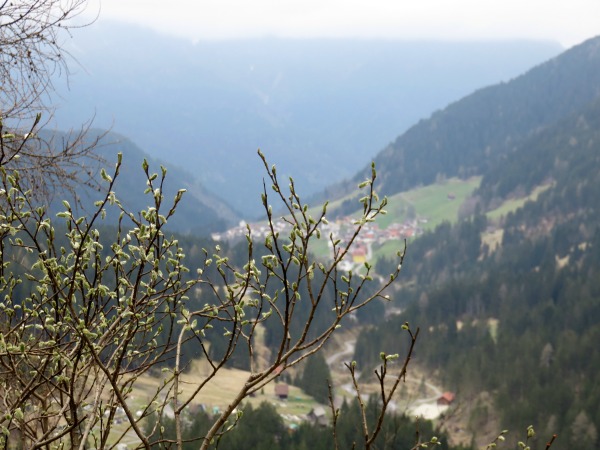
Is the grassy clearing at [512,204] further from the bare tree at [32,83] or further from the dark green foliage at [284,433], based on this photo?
the bare tree at [32,83]

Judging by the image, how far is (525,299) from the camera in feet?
362

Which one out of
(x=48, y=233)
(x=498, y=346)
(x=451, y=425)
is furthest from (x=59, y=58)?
(x=498, y=346)

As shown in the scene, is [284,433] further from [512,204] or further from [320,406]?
[512,204]

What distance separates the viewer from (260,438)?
47.9 metres

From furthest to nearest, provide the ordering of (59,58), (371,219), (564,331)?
1. (564,331)
2. (59,58)
3. (371,219)

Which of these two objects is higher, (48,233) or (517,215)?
(517,215)

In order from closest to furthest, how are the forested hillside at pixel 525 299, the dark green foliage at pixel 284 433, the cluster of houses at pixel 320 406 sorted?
the dark green foliage at pixel 284 433
the forested hillside at pixel 525 299
the cluster of houses at pixel 320 406

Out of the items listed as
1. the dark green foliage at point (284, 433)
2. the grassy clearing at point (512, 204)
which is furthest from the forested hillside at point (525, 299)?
the dark green foliage at point (284, 433)

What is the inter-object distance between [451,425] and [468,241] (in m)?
97.4

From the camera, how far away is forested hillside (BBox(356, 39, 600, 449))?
6794cm

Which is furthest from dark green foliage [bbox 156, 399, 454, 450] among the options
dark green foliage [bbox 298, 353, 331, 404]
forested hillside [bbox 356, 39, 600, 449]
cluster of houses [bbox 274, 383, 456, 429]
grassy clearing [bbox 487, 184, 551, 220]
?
grassy clearing [bbox 487, 184, 551, 220]

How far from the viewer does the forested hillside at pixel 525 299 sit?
223 ft

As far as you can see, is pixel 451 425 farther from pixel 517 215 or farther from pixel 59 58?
pixel 517 215

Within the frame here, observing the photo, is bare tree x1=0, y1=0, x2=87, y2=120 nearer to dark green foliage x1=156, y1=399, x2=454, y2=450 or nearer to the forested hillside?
dark green foliage x1=156, y1=399, x2=454, y2=450
